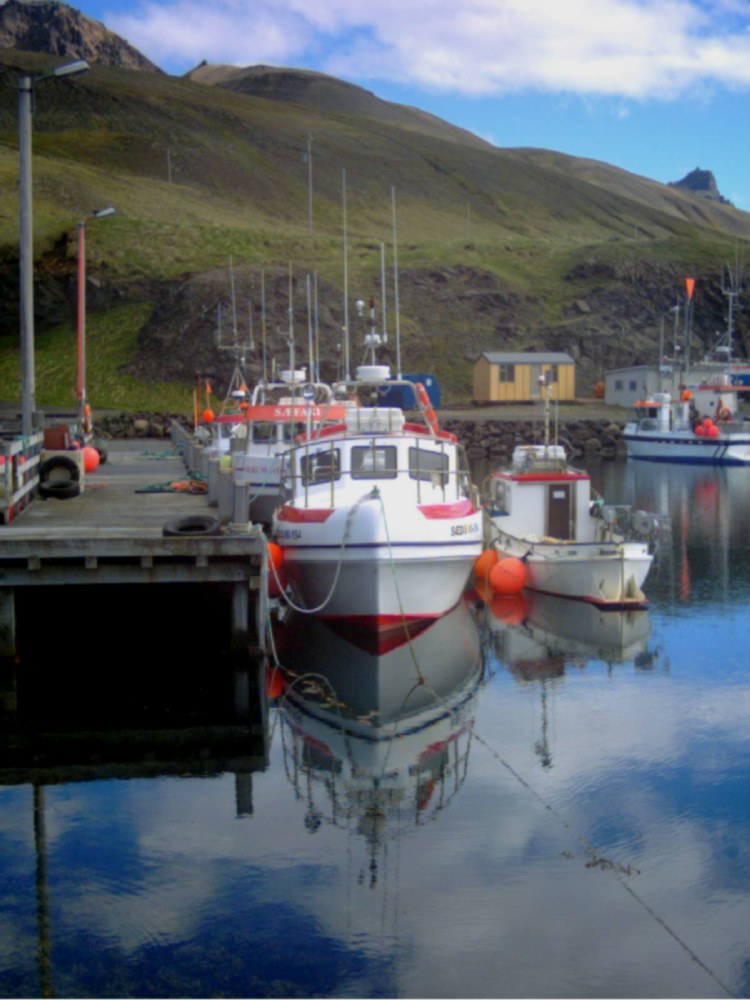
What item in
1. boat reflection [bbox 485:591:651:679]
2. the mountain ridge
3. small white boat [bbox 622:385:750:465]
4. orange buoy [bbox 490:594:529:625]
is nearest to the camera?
boat reflection [bbox 485:591:651:679]

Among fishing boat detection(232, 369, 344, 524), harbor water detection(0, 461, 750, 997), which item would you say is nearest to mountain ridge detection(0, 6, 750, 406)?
fishing boat detection(232, 369, 344, 524)

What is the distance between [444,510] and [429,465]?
172 centimetres

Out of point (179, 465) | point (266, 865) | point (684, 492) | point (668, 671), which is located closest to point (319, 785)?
point (266, 865)

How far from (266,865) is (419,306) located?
7367 cm

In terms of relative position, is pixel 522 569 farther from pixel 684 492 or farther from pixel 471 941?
pixel 684 492

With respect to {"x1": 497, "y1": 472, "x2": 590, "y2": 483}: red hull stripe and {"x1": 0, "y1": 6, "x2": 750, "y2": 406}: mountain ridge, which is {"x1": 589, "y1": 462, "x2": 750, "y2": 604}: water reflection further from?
{"x1": 0, "y1": 6, "x2": 750, "y2": 406}: mountain ridge

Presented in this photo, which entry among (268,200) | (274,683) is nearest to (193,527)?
(274,683)

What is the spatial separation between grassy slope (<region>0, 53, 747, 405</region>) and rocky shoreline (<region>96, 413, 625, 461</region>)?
923 cm

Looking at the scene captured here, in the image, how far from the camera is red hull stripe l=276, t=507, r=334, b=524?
19234mm

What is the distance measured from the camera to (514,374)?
7431cm

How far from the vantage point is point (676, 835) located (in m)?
12.4

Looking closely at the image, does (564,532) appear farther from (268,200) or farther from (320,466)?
(268,200)

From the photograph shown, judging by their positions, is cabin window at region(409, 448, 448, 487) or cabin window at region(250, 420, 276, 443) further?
cabin window at region(250, 420, 276, 443)

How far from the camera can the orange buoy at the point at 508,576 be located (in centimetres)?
2345
